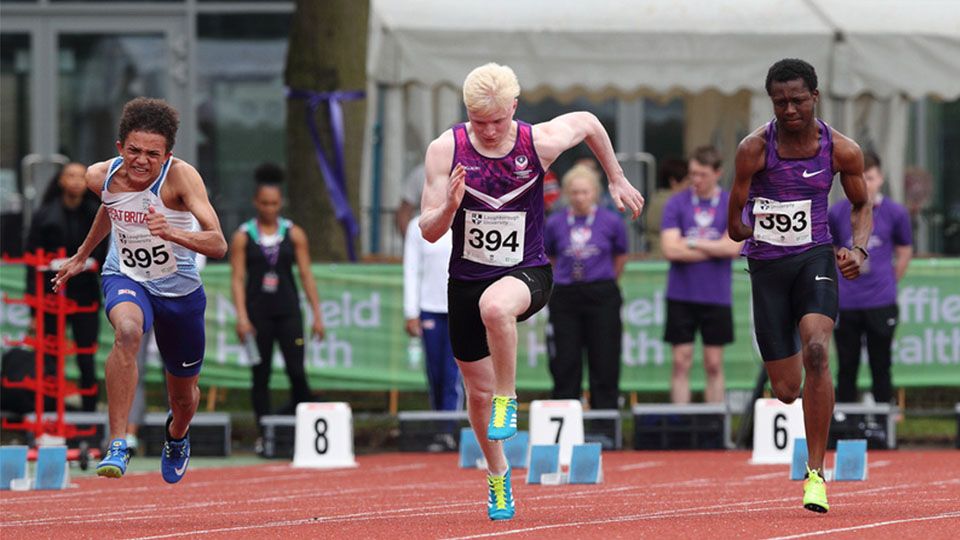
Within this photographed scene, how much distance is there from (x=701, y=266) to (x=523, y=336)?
1988 millimetres

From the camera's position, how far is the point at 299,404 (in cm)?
1454

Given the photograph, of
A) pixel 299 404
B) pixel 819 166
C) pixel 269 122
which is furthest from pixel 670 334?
pixel 269 122

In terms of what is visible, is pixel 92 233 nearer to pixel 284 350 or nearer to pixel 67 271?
pixel 67 271

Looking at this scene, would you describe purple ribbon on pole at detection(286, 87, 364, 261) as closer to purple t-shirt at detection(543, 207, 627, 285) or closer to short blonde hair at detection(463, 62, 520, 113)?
purple t-shirt at detection(543, 207, 627, 285)

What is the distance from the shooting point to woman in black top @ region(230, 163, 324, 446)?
14977 millimetres

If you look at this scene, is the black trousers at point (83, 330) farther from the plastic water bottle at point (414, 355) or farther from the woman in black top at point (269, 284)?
the plastic water bottle at point (414, 355)

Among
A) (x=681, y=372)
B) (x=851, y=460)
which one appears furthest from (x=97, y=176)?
(x=681, y=372)

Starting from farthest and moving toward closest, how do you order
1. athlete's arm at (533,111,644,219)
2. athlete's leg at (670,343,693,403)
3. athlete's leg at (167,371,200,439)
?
athlete's leg at (670,343,693,403)
athlete's leg at (167,371,200,439)
athlete's arm at (533,111,644,219)

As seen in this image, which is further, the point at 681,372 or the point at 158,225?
the point at 681,372

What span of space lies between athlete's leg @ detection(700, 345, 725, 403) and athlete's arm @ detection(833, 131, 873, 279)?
5.57 meters

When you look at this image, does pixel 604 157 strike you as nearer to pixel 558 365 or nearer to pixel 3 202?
pixel 558 365

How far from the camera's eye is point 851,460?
11703 millimetres

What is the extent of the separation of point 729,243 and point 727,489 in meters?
3.77

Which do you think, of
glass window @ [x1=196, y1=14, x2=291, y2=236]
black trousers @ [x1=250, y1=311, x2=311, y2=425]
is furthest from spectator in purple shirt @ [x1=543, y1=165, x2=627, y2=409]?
glass window @ [x1=196, y1=14, x2=291, y2=236]
